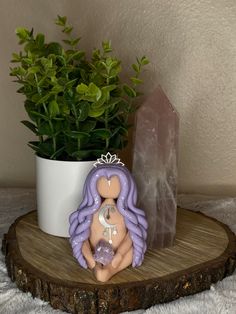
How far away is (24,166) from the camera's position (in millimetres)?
1169

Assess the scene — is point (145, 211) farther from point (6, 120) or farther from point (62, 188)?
point (6, 120)

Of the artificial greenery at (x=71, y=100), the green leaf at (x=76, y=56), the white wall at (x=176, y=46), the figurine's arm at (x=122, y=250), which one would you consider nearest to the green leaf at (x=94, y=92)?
the artificial greenery at (x=71, y=100)

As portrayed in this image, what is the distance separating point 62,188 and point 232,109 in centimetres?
49

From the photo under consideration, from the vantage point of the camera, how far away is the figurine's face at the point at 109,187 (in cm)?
70

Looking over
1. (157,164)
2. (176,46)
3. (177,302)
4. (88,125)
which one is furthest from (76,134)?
(176,46)

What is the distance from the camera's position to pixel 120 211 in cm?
71

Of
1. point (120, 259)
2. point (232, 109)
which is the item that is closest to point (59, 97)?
point (120, 259)

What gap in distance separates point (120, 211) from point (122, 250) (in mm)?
57

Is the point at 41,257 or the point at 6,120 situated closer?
the point at 41,257

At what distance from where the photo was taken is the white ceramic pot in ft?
2.61

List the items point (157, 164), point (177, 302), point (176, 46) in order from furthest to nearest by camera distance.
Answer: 1. point (176, 46)
2. point (157, 164)
3. point (177, 302)

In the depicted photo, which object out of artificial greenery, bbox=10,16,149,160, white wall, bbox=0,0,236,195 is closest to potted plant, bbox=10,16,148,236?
artificial greenery, bbox=10,16,149,160

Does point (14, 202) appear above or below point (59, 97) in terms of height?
below

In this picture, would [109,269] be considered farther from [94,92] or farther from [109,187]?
[94,92]
